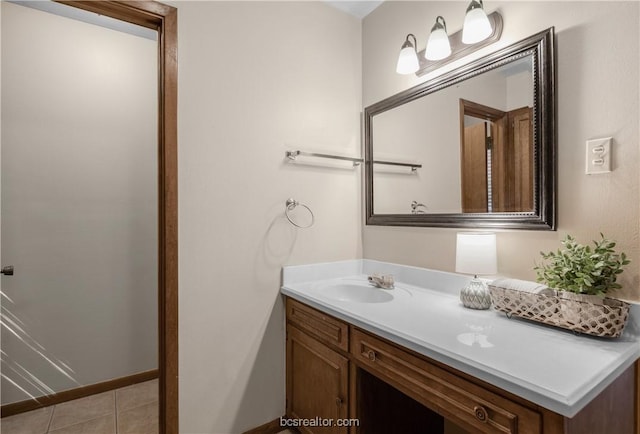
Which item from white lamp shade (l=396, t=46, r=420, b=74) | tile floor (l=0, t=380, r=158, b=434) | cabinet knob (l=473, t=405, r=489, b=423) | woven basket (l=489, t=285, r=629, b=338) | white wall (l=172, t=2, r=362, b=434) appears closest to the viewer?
cabinet knob (l=473, t=405, r=489, b=423)

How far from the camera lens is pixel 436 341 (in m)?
0.98

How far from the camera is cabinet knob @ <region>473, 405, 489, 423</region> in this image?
847 millimetres

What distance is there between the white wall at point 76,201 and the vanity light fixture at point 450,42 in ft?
6.19

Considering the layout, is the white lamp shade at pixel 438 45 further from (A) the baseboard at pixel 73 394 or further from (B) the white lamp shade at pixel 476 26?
(A) the baseboard at pixel 73 394

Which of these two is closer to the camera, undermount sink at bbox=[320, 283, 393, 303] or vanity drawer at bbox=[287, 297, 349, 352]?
vanity drawer at bbox=[287, 297, 349, 352]

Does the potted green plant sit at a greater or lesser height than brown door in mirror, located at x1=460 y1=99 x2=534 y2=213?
lesser

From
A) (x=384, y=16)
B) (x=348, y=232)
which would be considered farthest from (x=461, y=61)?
(x=348, y=232)

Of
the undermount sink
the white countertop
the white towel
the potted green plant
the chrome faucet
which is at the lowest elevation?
the undermount sink

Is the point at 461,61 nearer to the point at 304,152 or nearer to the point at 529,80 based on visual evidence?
the point at 529,80

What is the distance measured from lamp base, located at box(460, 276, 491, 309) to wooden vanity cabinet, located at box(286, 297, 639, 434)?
439 mm

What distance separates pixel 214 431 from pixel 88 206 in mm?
1671

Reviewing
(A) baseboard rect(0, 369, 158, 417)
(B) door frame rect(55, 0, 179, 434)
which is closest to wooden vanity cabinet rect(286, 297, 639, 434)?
(B) door frame rect(55, 0, 179, 434)

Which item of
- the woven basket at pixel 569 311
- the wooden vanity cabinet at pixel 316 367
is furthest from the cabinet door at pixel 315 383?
the woven basket at pixel 569 311

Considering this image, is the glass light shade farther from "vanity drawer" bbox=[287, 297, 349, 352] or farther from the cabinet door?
the cabinet door
